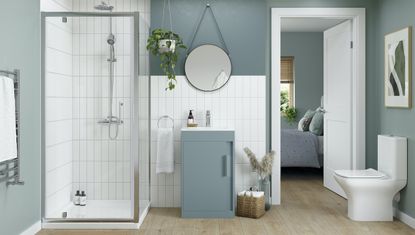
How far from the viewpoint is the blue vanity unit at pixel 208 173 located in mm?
4637

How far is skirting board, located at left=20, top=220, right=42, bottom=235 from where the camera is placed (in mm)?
3909

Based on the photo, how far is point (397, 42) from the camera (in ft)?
15.1

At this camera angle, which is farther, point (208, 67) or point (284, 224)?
point (208, 67)

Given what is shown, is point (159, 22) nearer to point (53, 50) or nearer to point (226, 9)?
point (226, 9)

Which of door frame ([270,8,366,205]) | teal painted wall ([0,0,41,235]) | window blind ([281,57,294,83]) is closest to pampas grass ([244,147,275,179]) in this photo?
door frame ([270,8,366,205])

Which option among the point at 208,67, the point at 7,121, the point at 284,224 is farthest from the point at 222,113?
the point at 7,121

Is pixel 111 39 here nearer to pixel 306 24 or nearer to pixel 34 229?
pixel 34 229

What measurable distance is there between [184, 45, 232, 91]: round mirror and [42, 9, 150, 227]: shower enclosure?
2.96 feet

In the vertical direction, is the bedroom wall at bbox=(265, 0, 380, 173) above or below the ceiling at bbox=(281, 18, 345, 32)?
below

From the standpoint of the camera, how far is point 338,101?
5.82m

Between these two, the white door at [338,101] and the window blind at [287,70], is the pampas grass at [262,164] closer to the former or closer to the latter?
the white door at [338,101]

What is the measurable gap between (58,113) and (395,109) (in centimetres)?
330

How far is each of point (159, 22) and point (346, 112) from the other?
2.44m

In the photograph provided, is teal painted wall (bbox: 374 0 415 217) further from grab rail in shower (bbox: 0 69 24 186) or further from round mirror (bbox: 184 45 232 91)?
grab rail in shower (bbox: 0 69 24 186)
